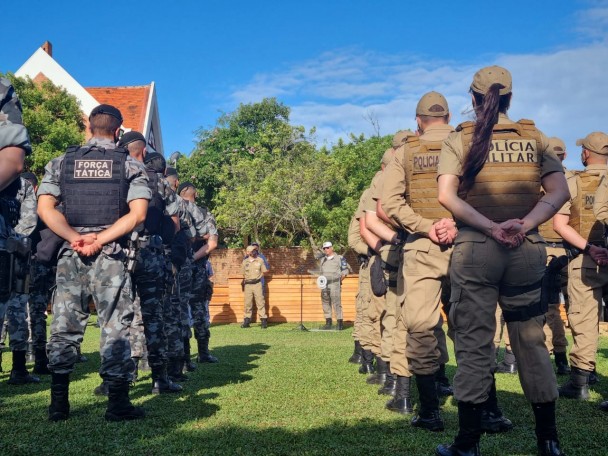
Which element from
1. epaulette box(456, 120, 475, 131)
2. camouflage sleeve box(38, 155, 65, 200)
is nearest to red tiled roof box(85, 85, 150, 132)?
camouflage sleeve box(38, 155, 65, 200)

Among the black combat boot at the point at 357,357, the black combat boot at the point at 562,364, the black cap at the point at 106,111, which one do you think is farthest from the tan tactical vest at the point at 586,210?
the black cap at the point at 106,111

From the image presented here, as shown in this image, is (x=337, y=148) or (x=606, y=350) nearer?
(x=606, y=350)

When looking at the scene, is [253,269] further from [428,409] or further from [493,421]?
[493,421]

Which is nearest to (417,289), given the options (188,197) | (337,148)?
(188,197)

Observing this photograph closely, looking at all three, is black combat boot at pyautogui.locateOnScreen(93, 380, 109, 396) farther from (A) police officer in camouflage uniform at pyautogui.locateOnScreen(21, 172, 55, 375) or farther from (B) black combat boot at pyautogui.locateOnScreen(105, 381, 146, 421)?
(A) police officer in camouflage uniform at pyautogui.locateOnScreen(21, 172, 55, 375)

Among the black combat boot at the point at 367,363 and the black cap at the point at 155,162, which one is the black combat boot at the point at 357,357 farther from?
the black cap at the point at 155,162

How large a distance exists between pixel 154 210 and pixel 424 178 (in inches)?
106

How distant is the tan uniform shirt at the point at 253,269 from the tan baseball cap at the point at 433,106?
42.5ft

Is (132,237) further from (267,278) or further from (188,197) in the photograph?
(267,278)

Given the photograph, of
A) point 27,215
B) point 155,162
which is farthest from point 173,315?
point 27,215

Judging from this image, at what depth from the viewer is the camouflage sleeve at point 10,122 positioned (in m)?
3.11

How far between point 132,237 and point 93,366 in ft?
12.5

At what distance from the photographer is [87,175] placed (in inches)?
186

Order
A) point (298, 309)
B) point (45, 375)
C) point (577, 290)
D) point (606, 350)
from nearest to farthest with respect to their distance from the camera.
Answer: point (577, 290)
point (45, 375)
point (606, 350)
point (298, 309)
